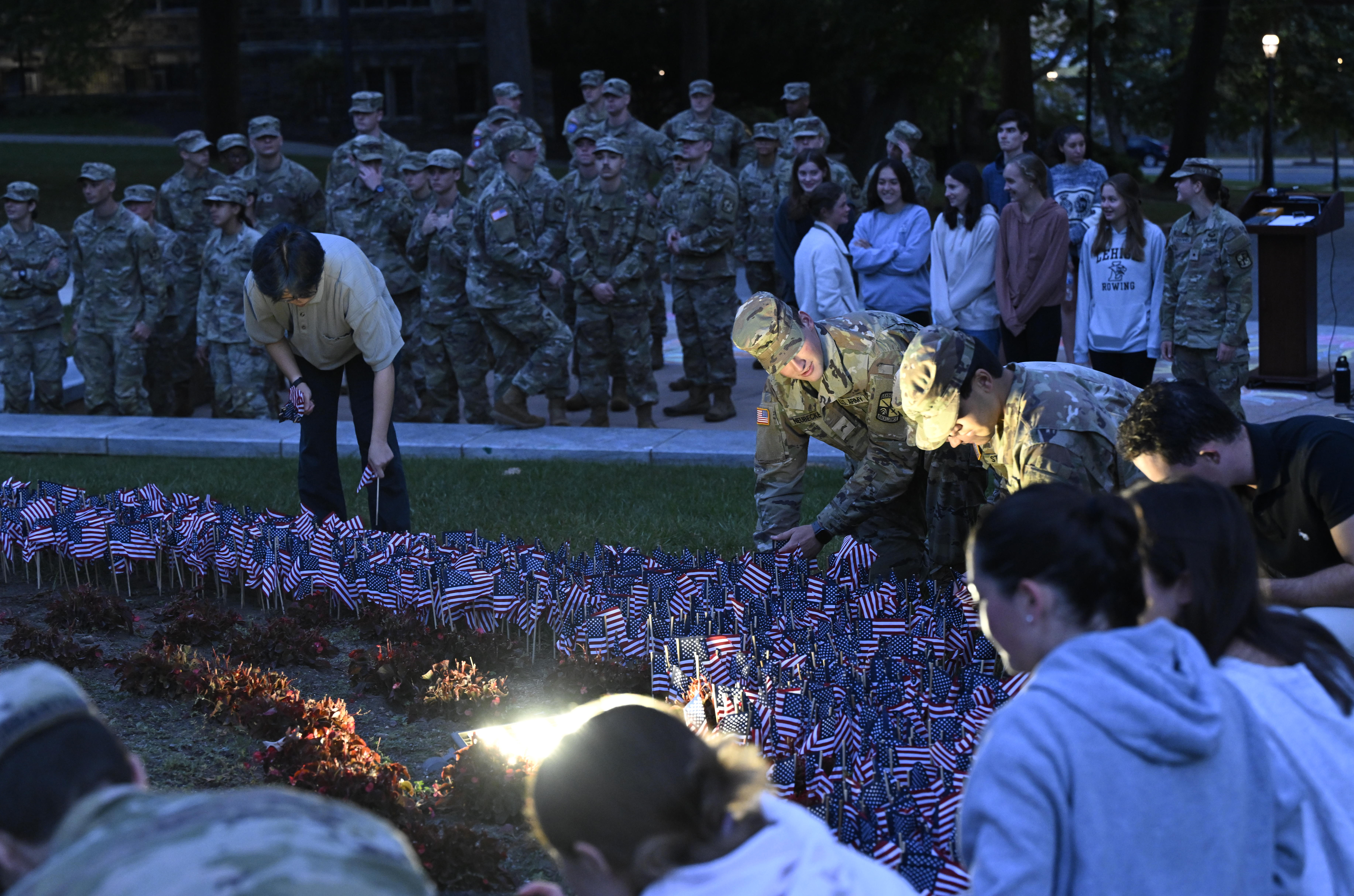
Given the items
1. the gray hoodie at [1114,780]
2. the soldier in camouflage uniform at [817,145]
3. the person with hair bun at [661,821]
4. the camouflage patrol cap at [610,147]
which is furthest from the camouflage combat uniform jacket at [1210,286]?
the person with hair bun at [661,821]

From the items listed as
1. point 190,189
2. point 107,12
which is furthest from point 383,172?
point 107,12

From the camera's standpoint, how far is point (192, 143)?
13.5m

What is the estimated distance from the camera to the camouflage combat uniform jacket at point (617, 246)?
38.1 feet

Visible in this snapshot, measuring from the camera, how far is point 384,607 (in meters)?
6.80

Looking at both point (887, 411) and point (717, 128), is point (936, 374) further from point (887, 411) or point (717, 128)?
point (717, 128)

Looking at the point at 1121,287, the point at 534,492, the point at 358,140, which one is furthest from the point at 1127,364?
the point at 358,140

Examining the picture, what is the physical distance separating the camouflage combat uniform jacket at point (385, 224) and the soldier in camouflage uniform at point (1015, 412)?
7.80 meters

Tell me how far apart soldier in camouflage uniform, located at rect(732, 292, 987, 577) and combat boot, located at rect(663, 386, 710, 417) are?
17.9 feet

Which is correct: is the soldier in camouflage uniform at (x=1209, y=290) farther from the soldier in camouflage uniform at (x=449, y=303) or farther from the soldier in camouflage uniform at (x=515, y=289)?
the soldier in camouflage uniform at (x=449, y=303)

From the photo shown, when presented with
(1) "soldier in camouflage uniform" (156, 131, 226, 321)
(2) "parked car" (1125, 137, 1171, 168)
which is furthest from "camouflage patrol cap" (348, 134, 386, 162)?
(2) "parked car" (1125, 137, 1171, 168)

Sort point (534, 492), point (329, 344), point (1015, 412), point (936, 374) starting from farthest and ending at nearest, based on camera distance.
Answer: point (534, 492), point (329, 344), point (1015, 412), point (936, 374)

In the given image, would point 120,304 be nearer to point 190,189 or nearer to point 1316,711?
point 190,189

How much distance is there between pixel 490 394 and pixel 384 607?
7951 mm

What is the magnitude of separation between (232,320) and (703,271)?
3929 mm
